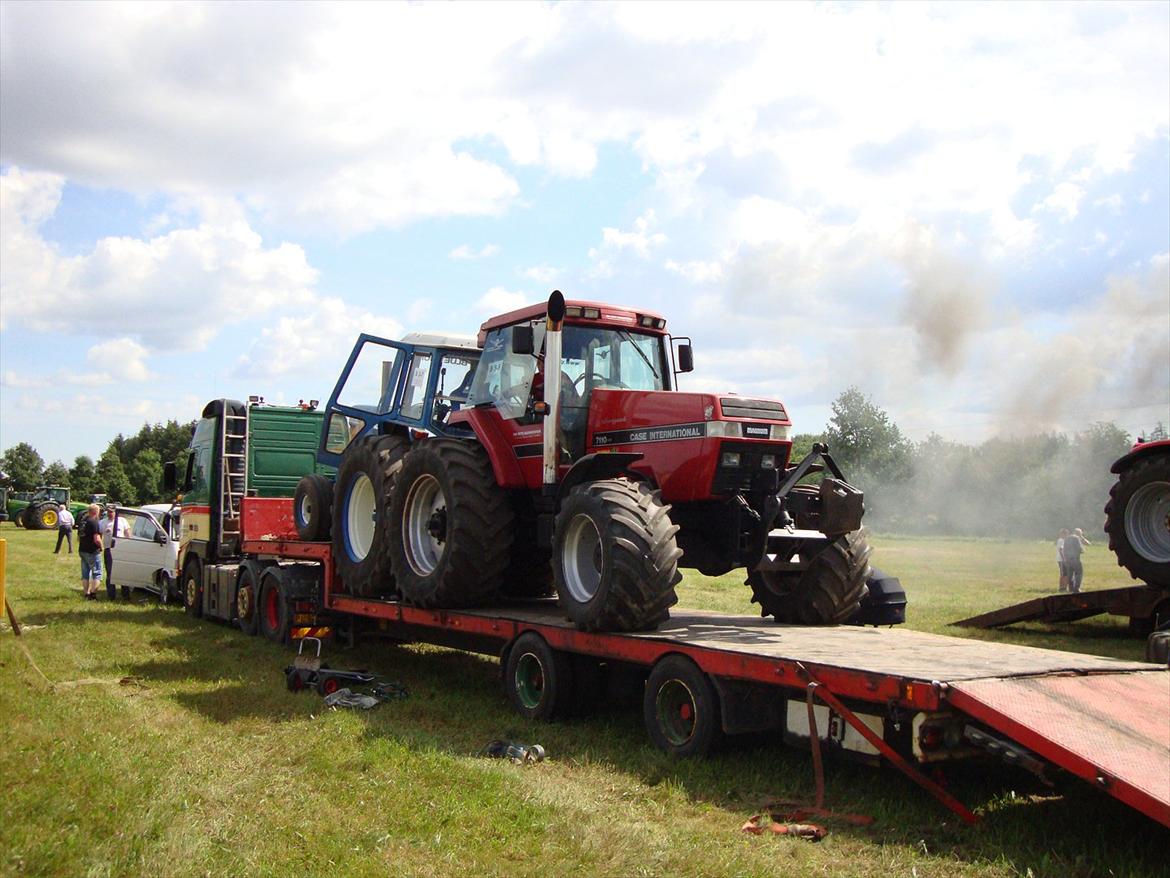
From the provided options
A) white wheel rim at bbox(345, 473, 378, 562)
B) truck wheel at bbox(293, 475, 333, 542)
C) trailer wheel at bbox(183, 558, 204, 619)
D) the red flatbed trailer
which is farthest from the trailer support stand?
trailer wheel at bbox(183, 558, 204, 619)

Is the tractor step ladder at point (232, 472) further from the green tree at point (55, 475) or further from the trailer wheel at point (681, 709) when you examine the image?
the green tree at point (55, 475)

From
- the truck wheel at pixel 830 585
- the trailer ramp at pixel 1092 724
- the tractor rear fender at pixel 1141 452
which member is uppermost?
the tractor rear fender at pixel 1141 452

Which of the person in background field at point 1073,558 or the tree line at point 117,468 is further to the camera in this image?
the tree line at point 117,468

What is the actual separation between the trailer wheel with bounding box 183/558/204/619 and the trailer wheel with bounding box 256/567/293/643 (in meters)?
2.84

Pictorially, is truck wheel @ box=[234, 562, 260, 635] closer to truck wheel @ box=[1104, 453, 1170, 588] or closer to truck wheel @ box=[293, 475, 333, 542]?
truck wheel @ box=[293, 475, 333, 542]

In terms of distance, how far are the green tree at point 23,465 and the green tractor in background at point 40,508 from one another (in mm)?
49080

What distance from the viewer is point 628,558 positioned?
25.4 ft

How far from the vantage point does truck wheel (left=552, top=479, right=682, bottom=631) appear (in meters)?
7.75

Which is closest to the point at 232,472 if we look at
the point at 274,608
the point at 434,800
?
the point at 274,608

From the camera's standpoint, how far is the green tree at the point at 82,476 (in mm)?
89188

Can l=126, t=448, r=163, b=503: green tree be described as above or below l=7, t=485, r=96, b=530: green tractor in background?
above

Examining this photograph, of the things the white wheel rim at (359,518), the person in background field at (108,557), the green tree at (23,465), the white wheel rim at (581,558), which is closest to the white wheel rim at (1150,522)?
the white wheel rim at (581,558)

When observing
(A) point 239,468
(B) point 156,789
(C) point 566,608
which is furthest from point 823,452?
(A) point 239,468

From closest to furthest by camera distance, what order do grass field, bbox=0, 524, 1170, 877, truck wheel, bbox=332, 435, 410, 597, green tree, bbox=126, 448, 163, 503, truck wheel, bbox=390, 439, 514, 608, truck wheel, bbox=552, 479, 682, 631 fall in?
1. grass field, bbox=0, 524, 1170, 877
2. truck wheel, bbox=552, 479, 682, 631
3. truck wheel, bbox=390, 439, 514, 608
4. truck wheel, bbox=332, 435, 410, 597
5. green tree, bbox=126, 448, 163, 503
